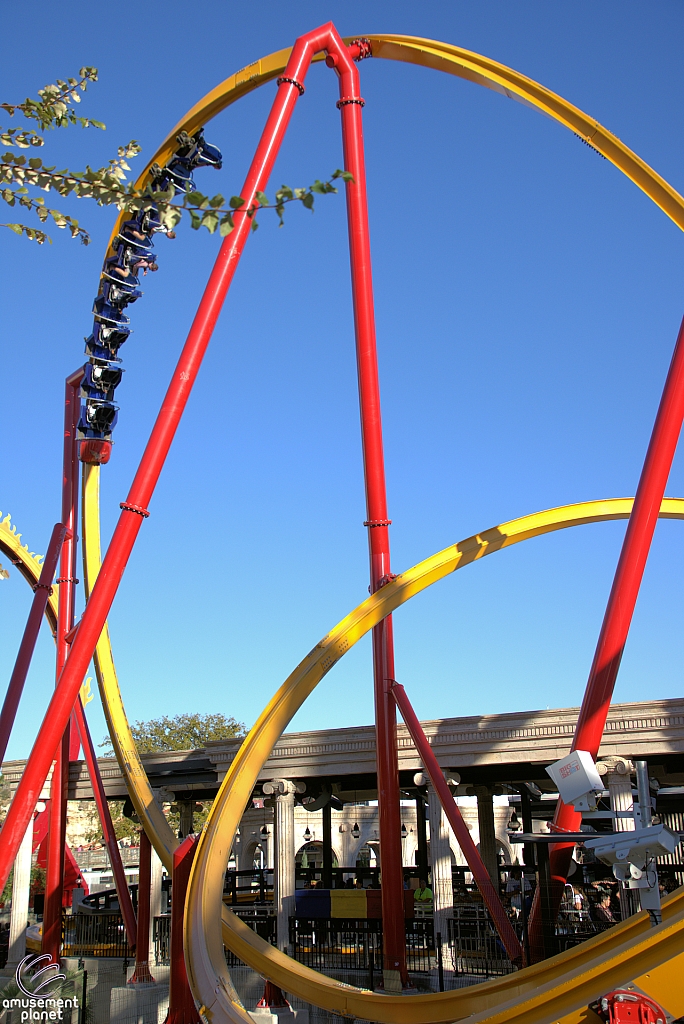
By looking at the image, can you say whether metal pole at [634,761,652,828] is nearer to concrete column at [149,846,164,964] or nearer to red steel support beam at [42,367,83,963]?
red steel support beam at [42,367,83,963]

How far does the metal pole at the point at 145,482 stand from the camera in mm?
9555

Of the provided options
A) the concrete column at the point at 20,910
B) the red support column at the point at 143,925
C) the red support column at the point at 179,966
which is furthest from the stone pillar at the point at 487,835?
the red support column at the point at 179,966

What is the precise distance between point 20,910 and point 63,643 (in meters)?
6.12

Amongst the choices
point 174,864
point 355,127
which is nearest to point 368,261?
point 355,127

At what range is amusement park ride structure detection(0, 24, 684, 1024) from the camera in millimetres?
9258

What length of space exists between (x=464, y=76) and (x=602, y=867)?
18.1 meters

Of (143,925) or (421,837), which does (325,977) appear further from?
(421,837)

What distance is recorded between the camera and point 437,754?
16.0 m

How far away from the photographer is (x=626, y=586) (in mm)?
10883

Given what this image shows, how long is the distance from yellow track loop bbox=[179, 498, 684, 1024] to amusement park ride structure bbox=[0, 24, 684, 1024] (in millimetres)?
18

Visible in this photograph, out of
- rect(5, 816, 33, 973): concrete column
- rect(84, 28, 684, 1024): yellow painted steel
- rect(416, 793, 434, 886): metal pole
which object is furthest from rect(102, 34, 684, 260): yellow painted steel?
rect(416, 793, 434, 886): metal pole

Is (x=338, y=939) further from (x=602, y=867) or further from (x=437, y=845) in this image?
(x=602, y=867)

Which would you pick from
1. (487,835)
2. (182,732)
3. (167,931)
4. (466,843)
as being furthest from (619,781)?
(182,732)

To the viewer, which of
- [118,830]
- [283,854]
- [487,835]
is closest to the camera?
[283,854]
